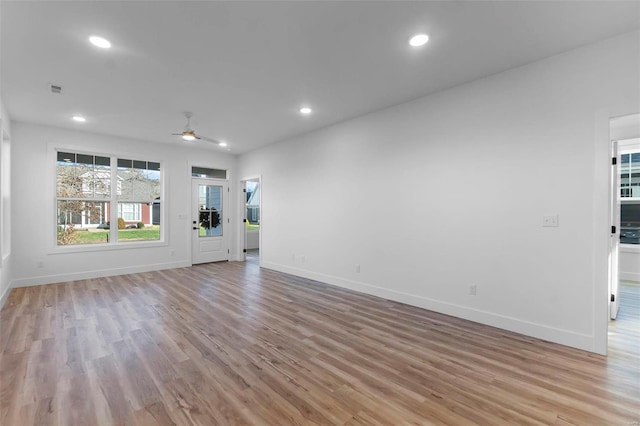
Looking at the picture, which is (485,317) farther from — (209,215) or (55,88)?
(209,215)

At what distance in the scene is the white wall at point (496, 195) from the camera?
106 inches

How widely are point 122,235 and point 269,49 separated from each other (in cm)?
551

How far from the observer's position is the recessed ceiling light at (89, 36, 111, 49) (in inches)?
102

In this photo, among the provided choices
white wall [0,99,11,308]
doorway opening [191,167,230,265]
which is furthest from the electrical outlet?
white wall [0,99,11,308]

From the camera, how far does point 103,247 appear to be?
585 centimetres

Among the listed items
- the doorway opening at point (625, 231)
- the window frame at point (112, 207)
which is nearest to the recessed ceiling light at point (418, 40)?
the doorway opening at point (625, 231)

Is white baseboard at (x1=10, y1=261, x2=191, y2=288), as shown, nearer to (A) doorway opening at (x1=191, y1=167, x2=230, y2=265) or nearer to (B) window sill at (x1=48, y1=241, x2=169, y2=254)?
(B) window sill at (x1=48, y1=241, x2=169, y2=254)

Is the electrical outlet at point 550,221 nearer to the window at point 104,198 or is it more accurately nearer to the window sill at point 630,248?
the window sill at point 630,248

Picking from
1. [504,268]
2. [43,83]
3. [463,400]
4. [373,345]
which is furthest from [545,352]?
[43,83]

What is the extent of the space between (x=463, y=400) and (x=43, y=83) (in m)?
5.51

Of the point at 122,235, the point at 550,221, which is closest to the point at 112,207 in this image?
the point at 122,235

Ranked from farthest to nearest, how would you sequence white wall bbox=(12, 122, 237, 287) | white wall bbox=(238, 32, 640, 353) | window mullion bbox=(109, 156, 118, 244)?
window mullion bbox=(109, 156, 118, 244)
white wall bbox=(12, 122, 237, 287)
white wall bbox=(238, 32, 640, 353)

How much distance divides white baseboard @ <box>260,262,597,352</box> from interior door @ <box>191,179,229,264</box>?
3875mm

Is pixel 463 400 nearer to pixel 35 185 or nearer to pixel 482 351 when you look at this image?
pixel 482 351
